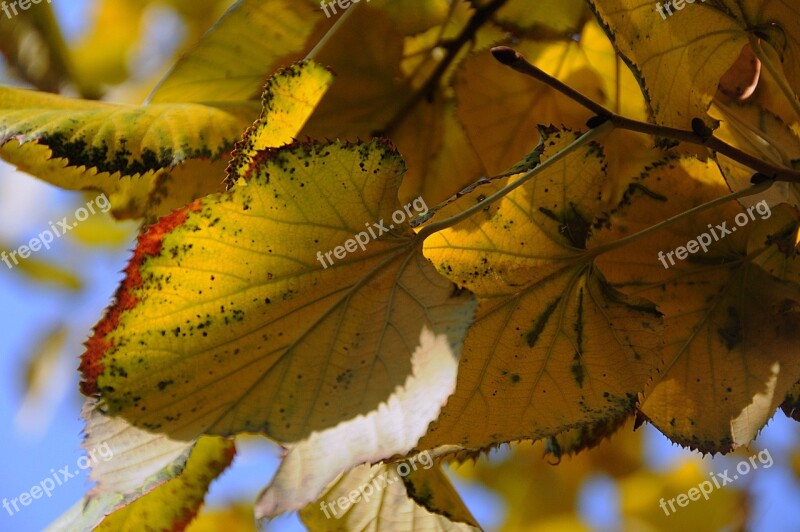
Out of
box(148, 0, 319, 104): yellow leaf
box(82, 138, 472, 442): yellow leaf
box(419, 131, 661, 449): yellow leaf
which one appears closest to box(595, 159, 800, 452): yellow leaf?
box(419, 131, 661, 449): yellow leaf

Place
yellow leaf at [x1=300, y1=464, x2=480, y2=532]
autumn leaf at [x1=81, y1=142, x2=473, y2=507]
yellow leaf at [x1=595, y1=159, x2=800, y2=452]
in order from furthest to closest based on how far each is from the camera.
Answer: yellow leaf at [x1=300, y1=464, x2=480, y2=532], yellow leaf at [x1=595, y1=159, x2=800, y2=452], autumn leaf at [x1=81, y1=142, x2=473, y2=507]

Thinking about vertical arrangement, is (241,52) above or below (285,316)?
above

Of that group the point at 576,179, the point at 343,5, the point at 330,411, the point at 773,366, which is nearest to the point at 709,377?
the point at 773,366

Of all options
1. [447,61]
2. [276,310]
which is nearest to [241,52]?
[447,61]

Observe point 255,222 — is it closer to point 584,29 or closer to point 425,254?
point 425,254

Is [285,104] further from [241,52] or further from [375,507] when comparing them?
[375,507]

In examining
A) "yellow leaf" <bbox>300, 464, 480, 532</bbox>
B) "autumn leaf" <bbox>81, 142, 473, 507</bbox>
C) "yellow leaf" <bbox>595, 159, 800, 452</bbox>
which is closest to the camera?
"autumn leaf" <bbox>81, 142, 473, 507</bbox>

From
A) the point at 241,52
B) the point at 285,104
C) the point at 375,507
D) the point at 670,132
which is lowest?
the point at 375,507

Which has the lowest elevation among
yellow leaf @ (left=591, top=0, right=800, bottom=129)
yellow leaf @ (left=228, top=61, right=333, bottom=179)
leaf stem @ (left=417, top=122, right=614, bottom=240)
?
leaf stem @ (left=417, top=122, right=614, bottom=240)

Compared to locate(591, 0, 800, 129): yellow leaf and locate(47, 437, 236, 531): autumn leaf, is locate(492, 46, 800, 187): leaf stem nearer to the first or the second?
locate(591, 0, 800, 129): yellow leaf
